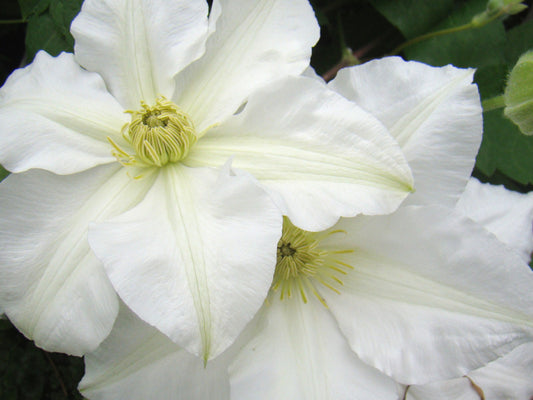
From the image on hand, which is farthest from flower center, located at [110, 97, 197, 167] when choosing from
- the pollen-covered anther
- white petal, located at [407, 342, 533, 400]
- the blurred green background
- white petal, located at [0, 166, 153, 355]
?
white petal, located at [407, 342, 533, 400]

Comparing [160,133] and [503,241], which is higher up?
[160,133]

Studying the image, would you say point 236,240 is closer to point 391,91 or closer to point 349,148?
point 349,148

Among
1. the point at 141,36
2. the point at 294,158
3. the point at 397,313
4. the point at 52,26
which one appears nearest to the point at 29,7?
the point at 52,26

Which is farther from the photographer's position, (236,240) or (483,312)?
(483,312)

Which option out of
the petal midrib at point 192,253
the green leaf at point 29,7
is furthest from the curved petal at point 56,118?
the green leaf at point 29,7

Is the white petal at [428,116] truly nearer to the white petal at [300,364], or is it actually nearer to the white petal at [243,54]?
the white petal at [243,54]

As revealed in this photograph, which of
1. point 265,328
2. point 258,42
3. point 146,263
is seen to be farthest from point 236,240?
point 258,42

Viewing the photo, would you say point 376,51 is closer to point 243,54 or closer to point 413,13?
point 413,13
